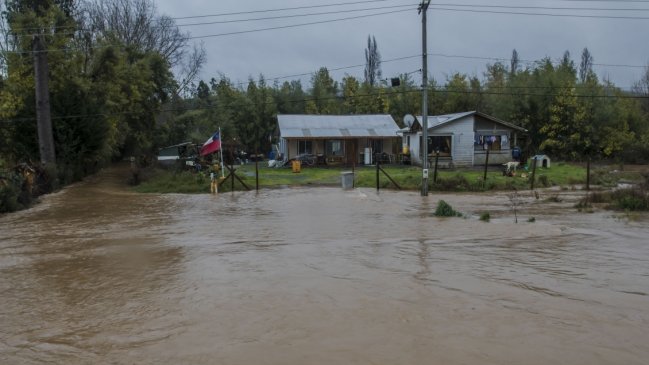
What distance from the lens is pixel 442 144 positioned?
3916 centimetres

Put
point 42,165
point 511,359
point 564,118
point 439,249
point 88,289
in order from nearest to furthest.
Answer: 1. point 511,359
2. point 88,289
3. point 439,249
4. point 42,165
5. point 564,118

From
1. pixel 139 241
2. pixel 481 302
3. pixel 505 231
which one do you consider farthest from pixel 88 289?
pixel 505 231

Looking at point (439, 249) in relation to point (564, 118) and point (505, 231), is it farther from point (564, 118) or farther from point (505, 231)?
point (564, 118)

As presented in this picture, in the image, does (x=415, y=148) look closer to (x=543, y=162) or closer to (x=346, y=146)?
(x=346, y=146)

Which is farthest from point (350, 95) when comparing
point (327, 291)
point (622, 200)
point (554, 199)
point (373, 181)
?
point (327, 291)

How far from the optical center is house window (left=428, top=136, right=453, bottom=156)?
128ft

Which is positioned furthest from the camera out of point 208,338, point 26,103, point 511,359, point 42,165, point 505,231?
point 26,103

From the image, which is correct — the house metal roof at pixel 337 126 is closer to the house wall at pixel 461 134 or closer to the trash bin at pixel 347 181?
the house wall at pixel 461 134

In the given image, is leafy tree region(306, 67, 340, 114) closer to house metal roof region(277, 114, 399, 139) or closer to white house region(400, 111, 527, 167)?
house metal roof region(277, 114, 399, 139)

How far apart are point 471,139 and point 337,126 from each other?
11.5 meters

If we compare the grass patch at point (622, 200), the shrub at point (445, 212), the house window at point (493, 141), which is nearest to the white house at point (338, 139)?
Answer: the house window at point (493, 141)

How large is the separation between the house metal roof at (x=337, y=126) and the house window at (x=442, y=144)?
16.6 ft

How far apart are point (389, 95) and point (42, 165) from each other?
37.3 meters

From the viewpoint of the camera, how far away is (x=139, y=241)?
14.5 m
